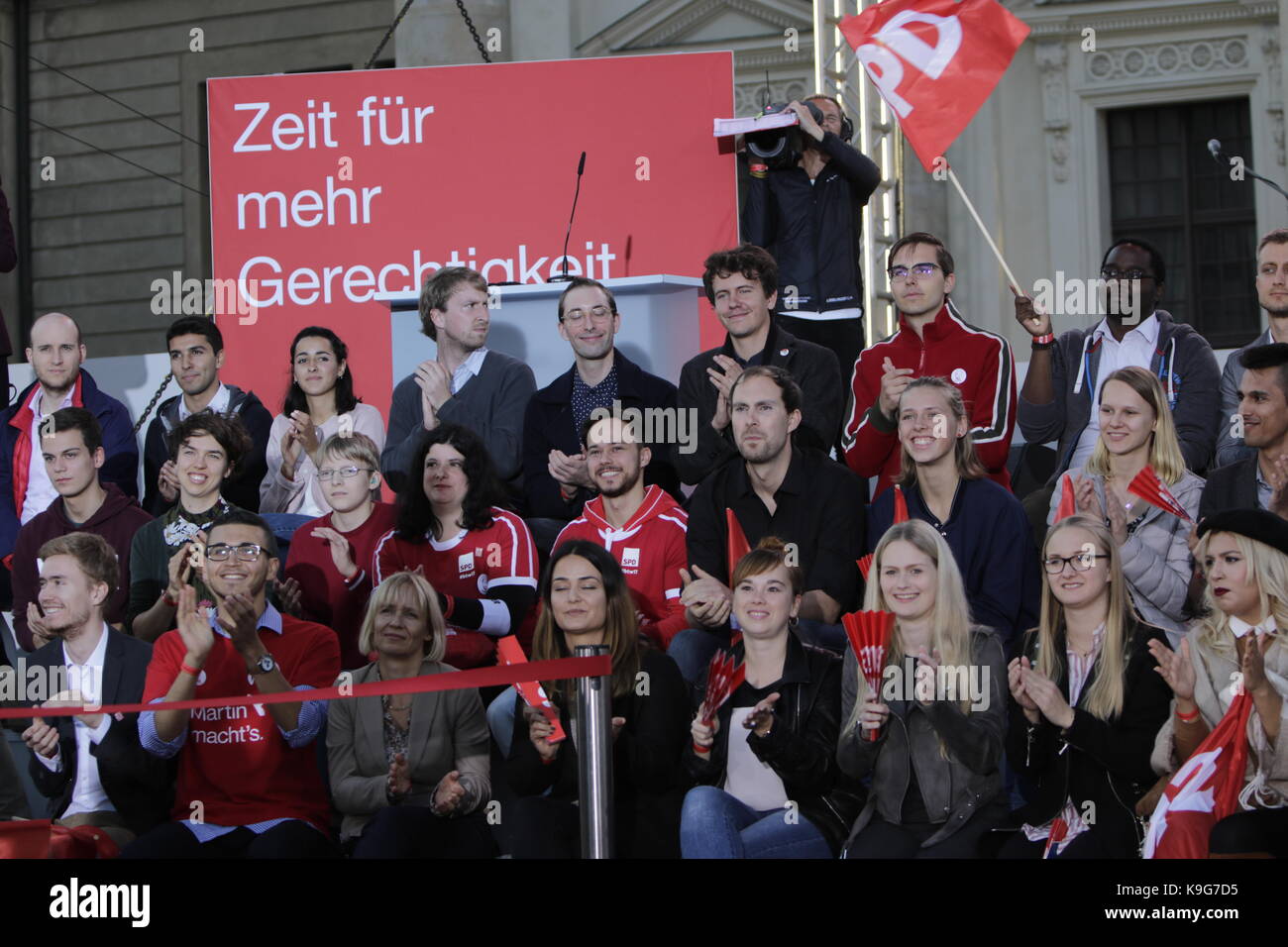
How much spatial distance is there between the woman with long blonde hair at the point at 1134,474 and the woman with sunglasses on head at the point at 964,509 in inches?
10.6

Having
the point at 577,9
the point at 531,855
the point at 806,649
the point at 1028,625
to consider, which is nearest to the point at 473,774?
the point at 531,855

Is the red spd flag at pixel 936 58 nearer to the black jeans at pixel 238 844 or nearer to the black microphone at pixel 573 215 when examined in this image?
the black microphone at pixel 573 215

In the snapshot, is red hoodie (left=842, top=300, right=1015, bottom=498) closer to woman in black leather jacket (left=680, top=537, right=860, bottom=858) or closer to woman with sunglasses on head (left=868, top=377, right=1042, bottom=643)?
woman with sunglasses on head (left=868, top=377, right=1042, bottom=643)

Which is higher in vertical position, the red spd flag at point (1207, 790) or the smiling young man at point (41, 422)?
the smiling young man at point (41, 422)

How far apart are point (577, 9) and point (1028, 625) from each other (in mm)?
11967

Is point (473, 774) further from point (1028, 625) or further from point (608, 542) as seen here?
point (1028, 625)

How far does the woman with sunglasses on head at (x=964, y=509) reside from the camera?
19.8 ft

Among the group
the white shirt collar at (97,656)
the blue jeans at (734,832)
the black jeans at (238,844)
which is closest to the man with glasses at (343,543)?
the white shirt collar at (97,656)

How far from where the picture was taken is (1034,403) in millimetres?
7109

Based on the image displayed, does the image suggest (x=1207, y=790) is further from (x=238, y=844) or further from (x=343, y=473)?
(x=343, y=473)

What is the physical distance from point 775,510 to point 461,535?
1.18 meters

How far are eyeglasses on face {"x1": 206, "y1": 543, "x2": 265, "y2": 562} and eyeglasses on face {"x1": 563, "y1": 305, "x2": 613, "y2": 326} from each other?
6.05 feet

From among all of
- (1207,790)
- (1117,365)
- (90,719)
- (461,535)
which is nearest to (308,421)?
(461,535)
